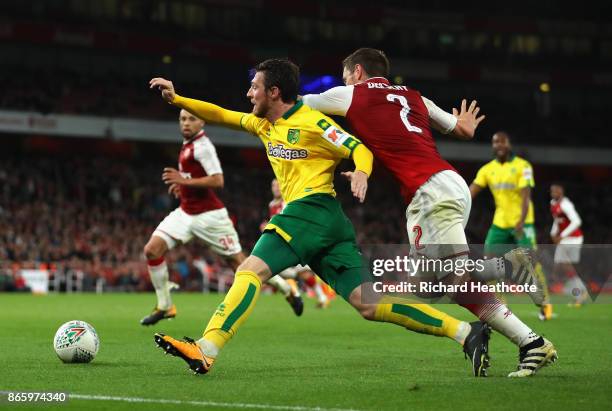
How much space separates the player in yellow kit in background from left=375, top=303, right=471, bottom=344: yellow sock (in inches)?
275

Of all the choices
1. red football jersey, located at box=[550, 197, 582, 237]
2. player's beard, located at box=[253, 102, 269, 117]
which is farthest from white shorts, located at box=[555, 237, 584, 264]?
player's beard, located at box=[253, 102, 269, 117]

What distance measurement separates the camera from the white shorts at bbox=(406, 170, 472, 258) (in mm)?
7711

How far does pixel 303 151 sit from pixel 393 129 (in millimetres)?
933

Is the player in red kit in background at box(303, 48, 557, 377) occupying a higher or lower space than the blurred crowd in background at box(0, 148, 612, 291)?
higher

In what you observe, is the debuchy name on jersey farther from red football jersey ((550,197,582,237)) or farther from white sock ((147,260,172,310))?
red football jersey ((550,197,582,237))

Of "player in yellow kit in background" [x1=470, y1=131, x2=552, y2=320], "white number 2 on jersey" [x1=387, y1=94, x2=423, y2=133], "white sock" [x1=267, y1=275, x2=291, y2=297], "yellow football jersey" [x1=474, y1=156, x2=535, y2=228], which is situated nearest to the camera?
"white number 2 on jersey" [x1=387, y1=94, x2=423, y2=133]

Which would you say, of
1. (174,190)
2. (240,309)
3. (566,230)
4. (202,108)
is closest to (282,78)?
(202,108)

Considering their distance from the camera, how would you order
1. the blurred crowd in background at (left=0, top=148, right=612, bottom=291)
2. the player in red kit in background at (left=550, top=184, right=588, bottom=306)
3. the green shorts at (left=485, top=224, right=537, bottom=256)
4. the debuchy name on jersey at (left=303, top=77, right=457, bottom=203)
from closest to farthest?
1. the debuchy name on jersey at (left=303, top=77, right=457, bottom=203)
2. the green shorts at (left=485, top=224, right=537, bottom=256)
3. the player in red kit in background at (left=550, top=184, right=588, bottom=306)
4. the blurred crowd in background at (left=0, top=148, right=612, bottom=291)

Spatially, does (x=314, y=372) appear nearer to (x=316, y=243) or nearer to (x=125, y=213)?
(x=316, y=243)

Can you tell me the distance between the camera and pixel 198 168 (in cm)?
1289

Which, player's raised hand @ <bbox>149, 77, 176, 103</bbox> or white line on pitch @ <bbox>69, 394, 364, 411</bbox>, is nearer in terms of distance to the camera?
white line on pitch @ <bbox>69, 394, 364, 411</bbox>

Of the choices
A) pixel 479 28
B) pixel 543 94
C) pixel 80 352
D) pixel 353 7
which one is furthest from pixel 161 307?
pixel 543 94

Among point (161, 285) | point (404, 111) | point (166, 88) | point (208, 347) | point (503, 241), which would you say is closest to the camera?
point (208, 347)

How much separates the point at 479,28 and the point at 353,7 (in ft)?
22.0
